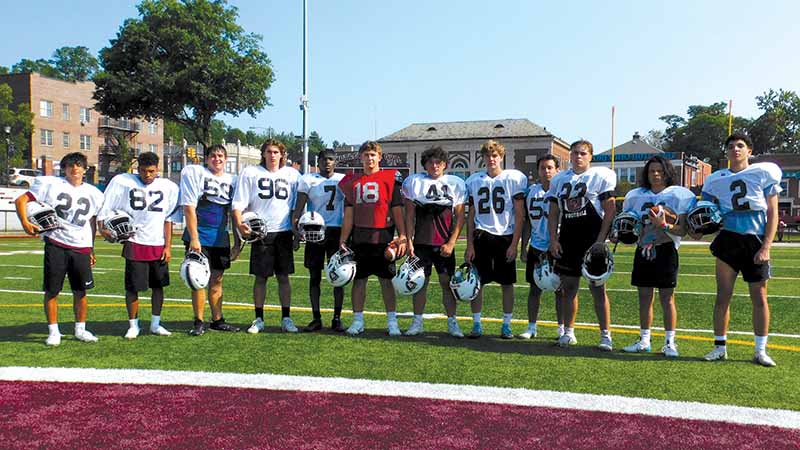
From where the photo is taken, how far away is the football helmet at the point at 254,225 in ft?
19.7

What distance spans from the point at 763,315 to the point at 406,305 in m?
4.38

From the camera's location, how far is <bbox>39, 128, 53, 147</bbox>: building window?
49625 millimetres

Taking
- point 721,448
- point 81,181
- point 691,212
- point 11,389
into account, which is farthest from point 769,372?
point 81,181

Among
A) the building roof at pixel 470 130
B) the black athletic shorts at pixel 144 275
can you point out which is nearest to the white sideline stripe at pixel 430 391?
the black athletic shorts at pixel 144 275

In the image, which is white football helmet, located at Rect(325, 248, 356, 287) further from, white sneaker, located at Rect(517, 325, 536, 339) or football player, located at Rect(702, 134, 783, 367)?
→ football player, located at Rect(702, 134, 783, 367)

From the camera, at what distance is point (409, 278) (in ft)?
19.0

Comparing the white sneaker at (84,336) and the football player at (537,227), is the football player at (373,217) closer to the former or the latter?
the football player at (537,227)

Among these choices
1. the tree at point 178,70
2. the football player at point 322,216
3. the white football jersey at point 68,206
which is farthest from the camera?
the tree at point 178,70

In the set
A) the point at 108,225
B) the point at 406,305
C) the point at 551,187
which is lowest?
the point at 406,305

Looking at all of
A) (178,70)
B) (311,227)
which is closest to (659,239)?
(311,227)

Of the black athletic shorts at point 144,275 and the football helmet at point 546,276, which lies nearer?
the football helmet at point 546,276

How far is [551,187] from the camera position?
5.69m

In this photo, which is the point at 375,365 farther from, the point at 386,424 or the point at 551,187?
the point at 551,187

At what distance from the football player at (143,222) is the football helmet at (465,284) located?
2.88 meters
